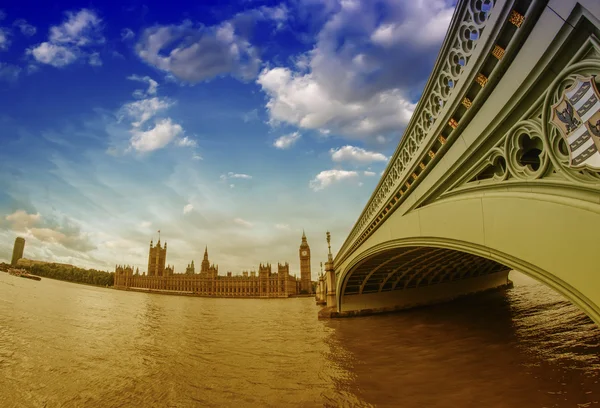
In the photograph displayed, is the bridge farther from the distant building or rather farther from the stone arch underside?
the distant building

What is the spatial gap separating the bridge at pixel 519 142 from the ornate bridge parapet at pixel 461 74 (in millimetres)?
17

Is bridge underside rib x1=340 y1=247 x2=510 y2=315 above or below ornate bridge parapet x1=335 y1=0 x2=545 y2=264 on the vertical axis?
below

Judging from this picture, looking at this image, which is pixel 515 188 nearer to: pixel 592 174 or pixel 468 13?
pixel 592 174

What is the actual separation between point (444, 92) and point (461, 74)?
0.81 metres

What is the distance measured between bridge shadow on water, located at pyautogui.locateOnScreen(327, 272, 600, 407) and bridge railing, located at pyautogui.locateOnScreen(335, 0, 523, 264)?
17.9ft

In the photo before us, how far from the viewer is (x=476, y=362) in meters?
10.4

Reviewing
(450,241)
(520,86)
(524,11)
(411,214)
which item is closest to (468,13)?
(524,11)

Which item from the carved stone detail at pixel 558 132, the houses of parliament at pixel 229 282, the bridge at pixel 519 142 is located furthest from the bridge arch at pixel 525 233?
the houses of parliament at pixel 229 282

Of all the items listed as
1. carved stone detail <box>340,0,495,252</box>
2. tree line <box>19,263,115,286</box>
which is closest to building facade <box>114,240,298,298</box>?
tree line <box>19,263,115,286</box>

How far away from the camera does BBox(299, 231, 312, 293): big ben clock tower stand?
11150cm

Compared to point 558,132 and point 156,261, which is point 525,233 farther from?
point 156,261

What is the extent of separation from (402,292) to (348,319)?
6324 millimetres

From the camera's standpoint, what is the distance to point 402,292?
2747 cm

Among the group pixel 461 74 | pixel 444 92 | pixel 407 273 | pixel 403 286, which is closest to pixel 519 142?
pixel 461 74
